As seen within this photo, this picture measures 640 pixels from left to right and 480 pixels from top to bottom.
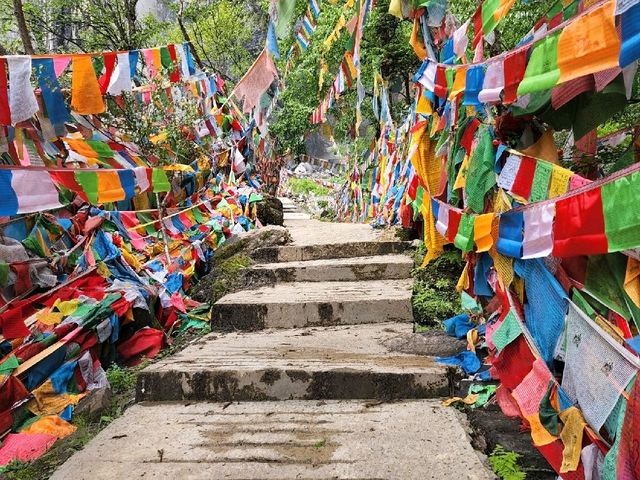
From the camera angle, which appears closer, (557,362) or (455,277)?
(557,362)

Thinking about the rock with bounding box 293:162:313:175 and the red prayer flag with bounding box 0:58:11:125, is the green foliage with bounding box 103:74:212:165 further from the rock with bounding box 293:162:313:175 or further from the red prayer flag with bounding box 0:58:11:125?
the rock with bounding box 293:162:313:175

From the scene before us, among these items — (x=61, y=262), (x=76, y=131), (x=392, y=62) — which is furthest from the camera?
(x=392, y=62)

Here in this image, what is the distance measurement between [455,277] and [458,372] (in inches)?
65.7

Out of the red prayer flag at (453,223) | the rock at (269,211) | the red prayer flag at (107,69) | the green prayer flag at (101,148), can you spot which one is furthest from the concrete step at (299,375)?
the rock at (269,211)

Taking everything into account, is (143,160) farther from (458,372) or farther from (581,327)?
(581,327)

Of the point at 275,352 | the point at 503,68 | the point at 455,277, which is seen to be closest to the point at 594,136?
the point at 503,68

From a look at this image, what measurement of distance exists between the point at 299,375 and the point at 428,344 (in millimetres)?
1034

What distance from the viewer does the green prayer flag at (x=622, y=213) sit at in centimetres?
161

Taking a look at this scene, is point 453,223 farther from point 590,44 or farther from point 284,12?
point 284,12

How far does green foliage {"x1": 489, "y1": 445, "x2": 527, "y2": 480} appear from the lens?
6.87 ft

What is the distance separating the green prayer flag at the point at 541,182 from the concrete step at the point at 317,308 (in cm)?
188

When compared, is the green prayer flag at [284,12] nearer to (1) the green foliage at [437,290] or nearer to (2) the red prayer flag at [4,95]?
(2) the red prayer flag at [4,95]

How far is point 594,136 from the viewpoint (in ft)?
8.84

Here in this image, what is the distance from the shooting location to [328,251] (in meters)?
5.93
